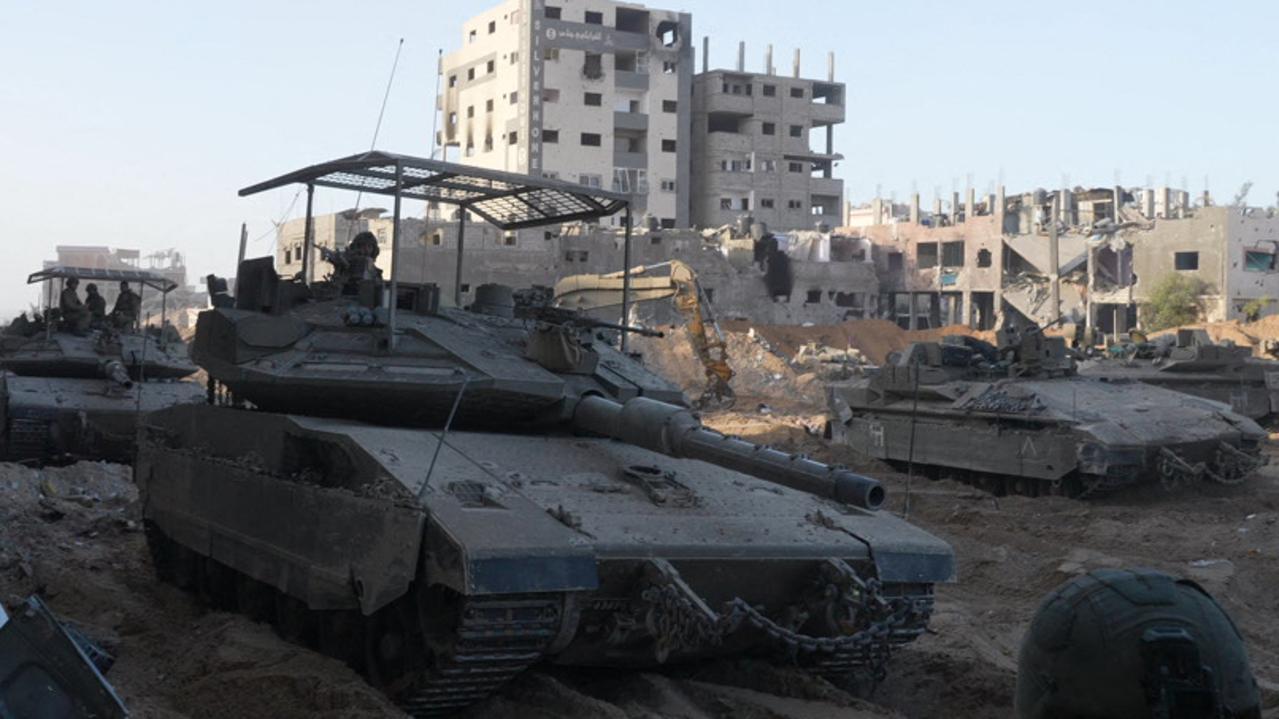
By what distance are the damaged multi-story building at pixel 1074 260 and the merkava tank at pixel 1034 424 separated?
27550 mm

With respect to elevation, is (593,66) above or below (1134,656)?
above

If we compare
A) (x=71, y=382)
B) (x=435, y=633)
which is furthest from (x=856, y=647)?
(x=71, y=382)

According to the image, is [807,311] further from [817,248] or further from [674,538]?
[674,538]

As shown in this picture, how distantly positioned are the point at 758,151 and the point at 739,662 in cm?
5928

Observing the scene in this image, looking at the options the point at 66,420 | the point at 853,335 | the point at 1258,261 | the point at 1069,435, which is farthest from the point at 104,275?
the point at 1258,261

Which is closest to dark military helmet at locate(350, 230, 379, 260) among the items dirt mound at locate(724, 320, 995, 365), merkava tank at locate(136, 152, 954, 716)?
merkava tank at locate(136, 152, 954, 716)

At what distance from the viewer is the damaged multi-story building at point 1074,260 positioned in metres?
48.8

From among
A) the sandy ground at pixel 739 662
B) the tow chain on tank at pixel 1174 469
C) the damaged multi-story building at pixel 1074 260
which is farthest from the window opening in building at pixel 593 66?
the tow chain on tank at pixel 1174 469

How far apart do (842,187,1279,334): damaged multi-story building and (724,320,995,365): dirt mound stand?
4.78 m

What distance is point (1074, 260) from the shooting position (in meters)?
52.3

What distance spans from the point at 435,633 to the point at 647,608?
0.95m

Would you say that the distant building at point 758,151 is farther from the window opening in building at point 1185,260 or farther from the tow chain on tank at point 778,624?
the tow chain on tank at point 778,624

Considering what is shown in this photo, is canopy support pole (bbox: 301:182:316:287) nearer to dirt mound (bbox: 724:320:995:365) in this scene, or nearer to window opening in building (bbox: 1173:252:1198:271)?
dirt mound (bbox: 724:320:995:365)

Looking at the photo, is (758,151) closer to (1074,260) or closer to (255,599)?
(1074,260)
